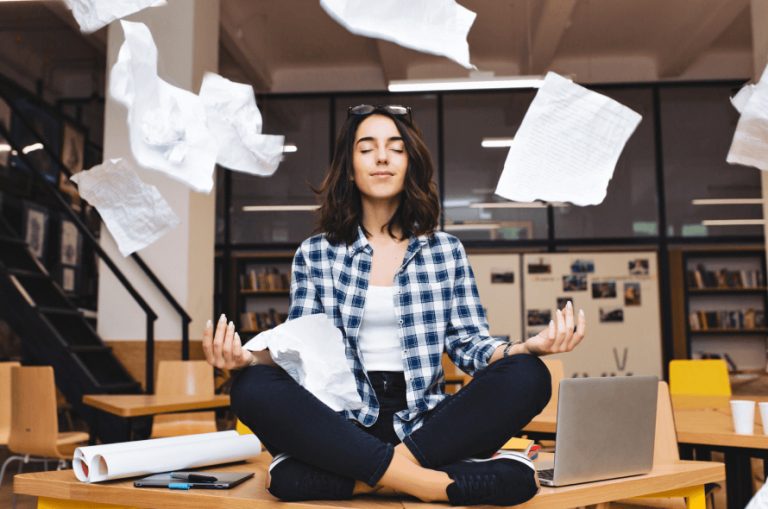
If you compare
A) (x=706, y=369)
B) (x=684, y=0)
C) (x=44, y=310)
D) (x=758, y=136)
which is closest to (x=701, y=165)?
(x=684, y=0)

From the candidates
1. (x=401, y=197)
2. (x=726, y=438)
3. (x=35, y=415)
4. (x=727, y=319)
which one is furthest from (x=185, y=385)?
(x=727, y=319)

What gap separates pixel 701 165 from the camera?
28.2 feet

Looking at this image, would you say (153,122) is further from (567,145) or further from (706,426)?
(706,426)

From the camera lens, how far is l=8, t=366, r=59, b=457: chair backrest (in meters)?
3.94

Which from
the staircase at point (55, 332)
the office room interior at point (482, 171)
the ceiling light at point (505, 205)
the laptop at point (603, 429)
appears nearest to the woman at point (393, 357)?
the laptop at point (603, 429)

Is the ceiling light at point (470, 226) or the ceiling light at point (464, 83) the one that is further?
the ceiling light at point (470, 226)

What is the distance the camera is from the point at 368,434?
150cm

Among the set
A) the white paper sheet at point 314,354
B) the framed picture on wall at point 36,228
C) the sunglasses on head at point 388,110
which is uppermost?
the framed picture on wall at point 36,228

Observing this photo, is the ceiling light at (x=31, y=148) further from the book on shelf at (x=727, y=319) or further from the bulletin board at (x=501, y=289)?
the book on shelf at (x=727, y=319)

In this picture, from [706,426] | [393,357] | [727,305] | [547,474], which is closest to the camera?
[547,474]

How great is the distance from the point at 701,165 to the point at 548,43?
7.16ft

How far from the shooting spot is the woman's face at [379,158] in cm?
192

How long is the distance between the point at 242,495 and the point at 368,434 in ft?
0.90

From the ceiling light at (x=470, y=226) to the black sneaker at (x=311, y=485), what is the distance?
722 centimetres
